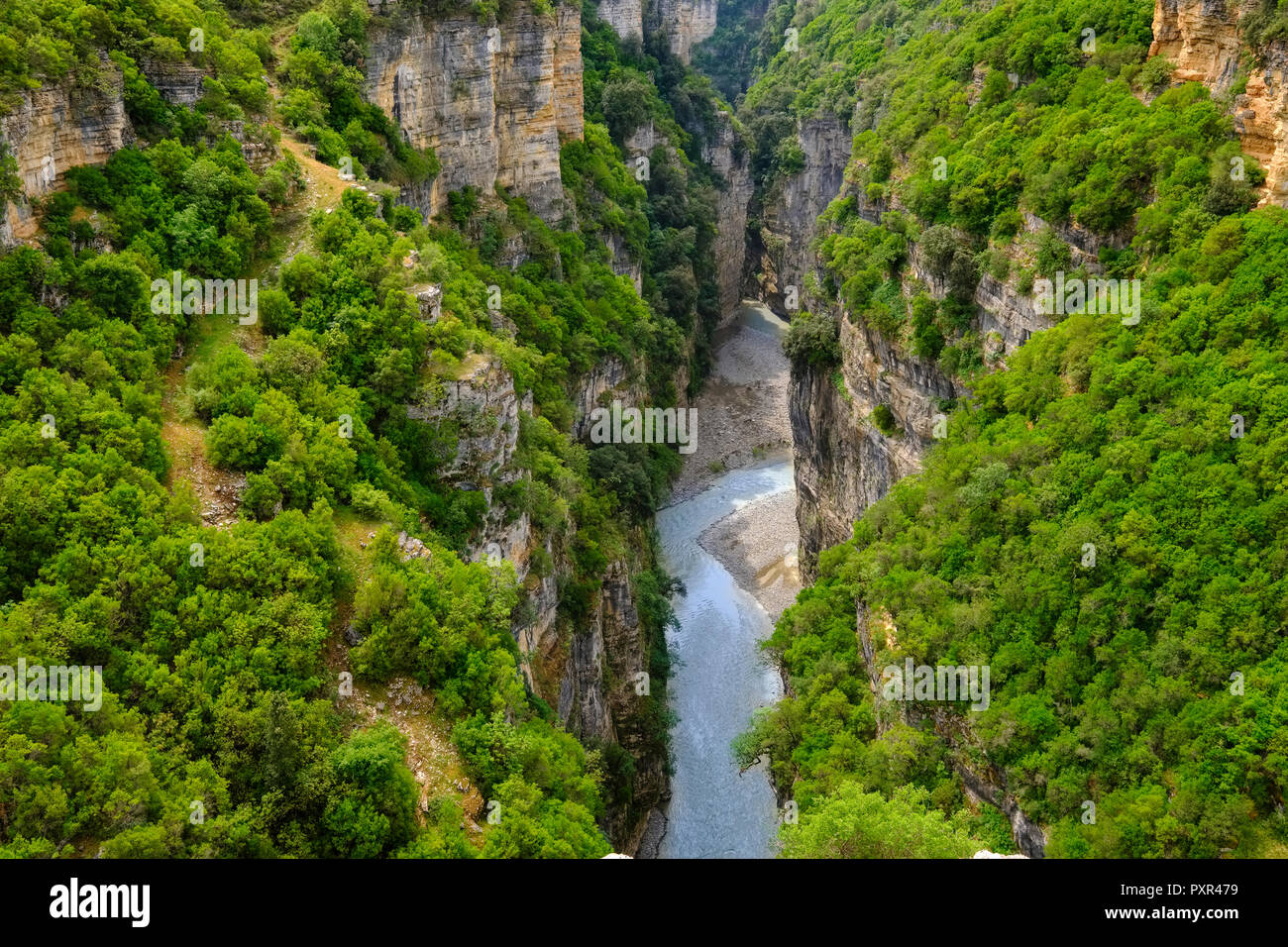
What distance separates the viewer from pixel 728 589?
46812 millimetres

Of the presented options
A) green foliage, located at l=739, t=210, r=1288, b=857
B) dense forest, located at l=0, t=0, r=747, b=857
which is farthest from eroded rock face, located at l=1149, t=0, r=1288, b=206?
dense forest, located at l=0, t=0, r=747, b=857

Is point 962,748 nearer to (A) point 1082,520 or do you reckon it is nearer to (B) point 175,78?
(A) point 1082,520

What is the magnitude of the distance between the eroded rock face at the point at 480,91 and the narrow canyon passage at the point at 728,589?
732 inches

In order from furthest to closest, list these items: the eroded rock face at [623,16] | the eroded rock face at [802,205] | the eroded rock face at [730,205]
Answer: the eroded rock face at [730,205] → the eroded rock face at [802,205] → the eroded rock face at [623,16]

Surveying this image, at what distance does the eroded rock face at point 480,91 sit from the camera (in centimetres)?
3419

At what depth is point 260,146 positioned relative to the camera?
88.8ft

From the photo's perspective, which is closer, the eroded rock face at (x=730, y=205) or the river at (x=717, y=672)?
the river at (x=717, y=672)

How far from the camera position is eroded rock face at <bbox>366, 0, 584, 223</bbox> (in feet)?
112

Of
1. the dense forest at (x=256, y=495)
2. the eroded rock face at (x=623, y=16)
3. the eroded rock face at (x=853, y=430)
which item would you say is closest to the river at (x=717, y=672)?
the eroded rock face at (x=853, y=430)

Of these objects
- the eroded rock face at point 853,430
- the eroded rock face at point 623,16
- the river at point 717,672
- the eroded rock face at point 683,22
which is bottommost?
the river at point 717,672

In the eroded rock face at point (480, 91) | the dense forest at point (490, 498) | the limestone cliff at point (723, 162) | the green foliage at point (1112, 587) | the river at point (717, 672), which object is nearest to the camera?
the dense forest at point (490, 498)

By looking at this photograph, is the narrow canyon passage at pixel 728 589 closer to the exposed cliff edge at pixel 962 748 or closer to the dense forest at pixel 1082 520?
the dense forest at pixel 1082 520

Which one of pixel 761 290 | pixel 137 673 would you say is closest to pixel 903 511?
pixel 137 673

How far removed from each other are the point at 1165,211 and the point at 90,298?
1028 inches
